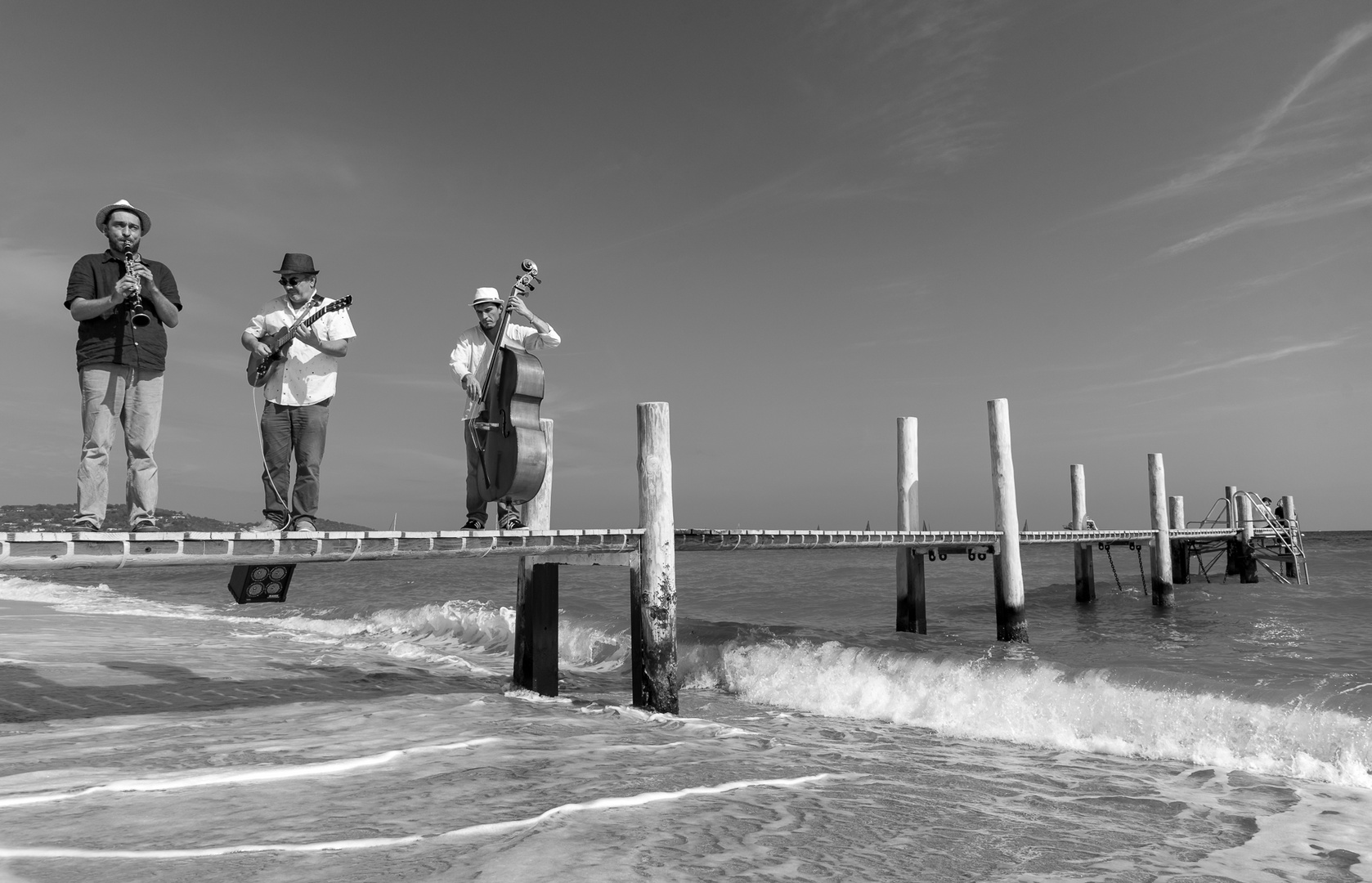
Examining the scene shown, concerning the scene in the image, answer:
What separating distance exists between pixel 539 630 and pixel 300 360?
3593 mm

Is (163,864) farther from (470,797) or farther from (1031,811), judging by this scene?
(1031,811)

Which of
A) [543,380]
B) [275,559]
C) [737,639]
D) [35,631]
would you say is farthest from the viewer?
[35,631]

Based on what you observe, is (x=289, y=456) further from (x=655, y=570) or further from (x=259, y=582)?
(x=655, y=570)

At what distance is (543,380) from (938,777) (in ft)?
13.8

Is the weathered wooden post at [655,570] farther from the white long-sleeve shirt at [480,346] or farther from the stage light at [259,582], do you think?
the stage light at [259,582]

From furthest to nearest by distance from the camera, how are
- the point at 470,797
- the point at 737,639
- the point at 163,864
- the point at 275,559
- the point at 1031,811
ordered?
the point at 737,639 < the point at 275,559 < the point at 1031,811 < the point at 470,797 < the point at 163,864

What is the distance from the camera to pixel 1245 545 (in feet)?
87.3

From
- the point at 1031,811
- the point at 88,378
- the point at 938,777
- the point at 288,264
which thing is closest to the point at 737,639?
the point at 938,777

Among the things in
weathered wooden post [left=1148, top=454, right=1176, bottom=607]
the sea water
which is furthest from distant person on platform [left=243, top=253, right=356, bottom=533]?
weathered wooden post [left=1148, top=454, right=1176, bottom=607]

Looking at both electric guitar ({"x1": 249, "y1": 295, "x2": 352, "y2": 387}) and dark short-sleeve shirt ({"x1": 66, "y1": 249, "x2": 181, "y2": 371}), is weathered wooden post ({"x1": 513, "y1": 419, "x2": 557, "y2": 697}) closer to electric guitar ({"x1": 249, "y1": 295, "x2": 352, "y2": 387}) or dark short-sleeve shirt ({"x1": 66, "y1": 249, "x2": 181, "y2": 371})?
electric guitar ({"x1": 249, "y1": 295, "x2": 352, "y2": 387})

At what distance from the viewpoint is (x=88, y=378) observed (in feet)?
16.7

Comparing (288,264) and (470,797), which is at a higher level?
(288,264)

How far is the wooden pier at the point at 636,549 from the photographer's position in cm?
485

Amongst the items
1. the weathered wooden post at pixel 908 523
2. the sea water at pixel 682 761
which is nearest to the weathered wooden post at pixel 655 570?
the sea water at pixel 682 761
